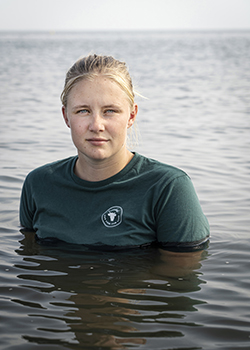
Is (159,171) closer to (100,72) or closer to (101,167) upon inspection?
(101,167)

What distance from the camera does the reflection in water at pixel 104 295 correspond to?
3033 millimetres

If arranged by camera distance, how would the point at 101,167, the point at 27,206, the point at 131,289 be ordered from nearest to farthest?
the point at 131,289 → the point at 101,167 → the point at 27,206

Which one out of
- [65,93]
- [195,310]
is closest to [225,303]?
[195,310]

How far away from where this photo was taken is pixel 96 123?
11.7 ft

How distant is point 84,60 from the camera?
373 centimetres

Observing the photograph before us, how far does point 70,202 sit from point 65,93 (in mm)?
792

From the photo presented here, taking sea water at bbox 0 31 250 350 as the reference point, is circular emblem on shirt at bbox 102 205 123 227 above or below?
above

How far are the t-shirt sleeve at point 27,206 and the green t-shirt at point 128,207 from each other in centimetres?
17

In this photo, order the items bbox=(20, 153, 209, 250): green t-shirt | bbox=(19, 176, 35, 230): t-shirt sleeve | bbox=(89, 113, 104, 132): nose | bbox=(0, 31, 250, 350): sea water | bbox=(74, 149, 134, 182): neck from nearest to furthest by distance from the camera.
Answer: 1. bbox=(0, 31, 250, 350): sea water
2. bbox=(89, 113, 104, 132): nose
3. bbox=(20, 153, 209, 250): green t-shirt
4. bbox=(74, 149, 134, 182): neck
5. bbox=(19, 176, 35, 230): t-shirt sleeve

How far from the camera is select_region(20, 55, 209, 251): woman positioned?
3625 millimetres

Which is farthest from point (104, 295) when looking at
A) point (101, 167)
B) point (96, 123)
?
point (96, 123)

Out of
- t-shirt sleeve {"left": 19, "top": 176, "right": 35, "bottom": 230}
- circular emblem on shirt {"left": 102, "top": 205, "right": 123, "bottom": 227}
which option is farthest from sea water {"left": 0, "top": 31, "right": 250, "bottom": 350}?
circular emblem on shirt {"left": 102, "top": 205, "right": 123, "bottom": 227}

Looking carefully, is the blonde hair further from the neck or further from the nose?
the neck

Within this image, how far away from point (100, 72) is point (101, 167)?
676 mm
